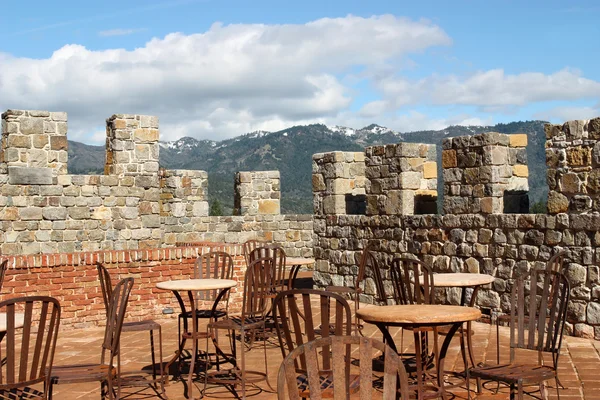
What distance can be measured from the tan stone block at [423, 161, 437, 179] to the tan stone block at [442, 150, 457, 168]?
3.01 ft

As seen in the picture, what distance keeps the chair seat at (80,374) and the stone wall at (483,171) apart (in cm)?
572

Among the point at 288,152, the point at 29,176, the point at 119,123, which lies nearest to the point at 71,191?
the point at 29,176

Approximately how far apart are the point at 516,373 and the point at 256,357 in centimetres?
330

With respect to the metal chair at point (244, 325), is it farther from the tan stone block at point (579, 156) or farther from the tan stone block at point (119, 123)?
the tan stone block at point (119, 123)

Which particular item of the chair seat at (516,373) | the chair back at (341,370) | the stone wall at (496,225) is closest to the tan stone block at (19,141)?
the stone wall at (496,225)

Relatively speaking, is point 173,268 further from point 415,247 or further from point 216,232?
point 216,232

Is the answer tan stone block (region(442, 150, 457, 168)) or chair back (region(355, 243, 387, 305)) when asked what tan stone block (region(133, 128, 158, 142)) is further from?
tan stone block (region(442, 150, 457, 168))

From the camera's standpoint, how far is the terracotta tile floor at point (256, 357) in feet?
20.7

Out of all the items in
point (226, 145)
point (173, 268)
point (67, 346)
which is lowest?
point (67, 346)

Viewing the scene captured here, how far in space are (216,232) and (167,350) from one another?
332 inches

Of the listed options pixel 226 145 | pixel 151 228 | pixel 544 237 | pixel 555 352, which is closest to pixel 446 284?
pixel 555 352

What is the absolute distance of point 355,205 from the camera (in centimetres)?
1267

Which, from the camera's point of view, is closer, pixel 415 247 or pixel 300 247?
Answer: pixel 415 247

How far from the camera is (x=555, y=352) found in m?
5.15
